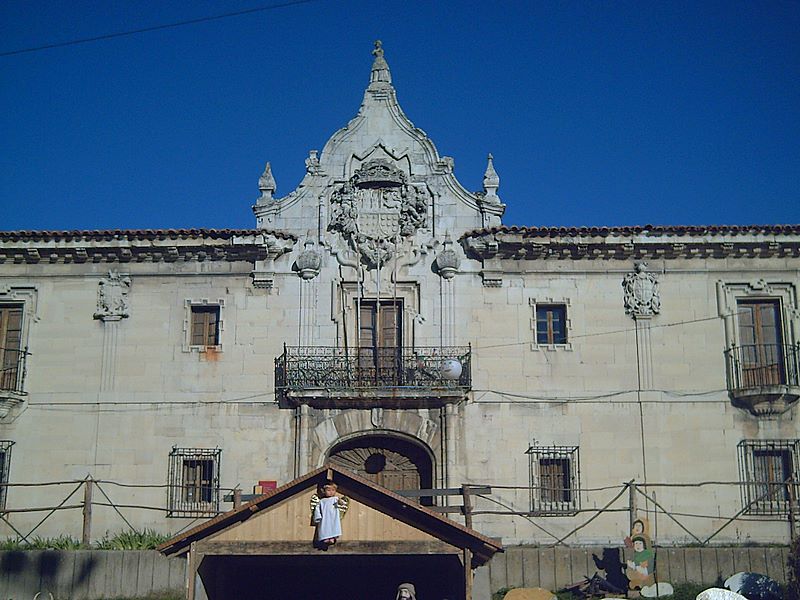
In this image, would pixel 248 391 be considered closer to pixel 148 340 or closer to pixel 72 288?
pixel 148 340

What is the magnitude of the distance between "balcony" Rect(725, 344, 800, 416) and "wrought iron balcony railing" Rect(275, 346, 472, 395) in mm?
6437

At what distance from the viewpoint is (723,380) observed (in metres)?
25.5

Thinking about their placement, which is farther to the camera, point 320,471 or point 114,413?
point 114,413

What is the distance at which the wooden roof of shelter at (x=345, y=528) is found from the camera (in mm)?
14906

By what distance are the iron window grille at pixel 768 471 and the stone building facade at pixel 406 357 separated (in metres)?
0.05

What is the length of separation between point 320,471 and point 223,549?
178cm

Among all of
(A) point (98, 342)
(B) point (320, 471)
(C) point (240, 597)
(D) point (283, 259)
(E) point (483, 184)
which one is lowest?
(C) point (240, 597)

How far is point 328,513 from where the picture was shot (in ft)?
48.5

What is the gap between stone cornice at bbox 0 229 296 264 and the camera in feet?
85.3

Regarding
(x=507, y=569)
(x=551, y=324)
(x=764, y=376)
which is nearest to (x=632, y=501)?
(x=507, y=569)

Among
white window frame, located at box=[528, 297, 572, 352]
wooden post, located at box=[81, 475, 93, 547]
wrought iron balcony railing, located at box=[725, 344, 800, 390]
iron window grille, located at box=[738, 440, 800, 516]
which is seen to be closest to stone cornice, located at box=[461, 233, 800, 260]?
white window frame, located at box=[528, 297, 572, 352]

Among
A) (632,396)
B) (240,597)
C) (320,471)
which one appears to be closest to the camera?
(320,471)

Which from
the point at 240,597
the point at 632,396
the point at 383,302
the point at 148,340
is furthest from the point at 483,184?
the point at 240,597

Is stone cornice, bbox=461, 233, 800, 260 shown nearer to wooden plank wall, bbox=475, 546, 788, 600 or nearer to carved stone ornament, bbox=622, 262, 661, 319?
carved stone ornament, bbox=622, 262, 661, 319
